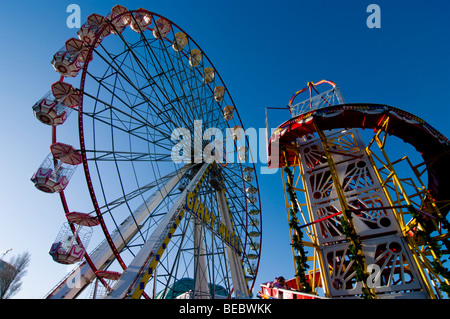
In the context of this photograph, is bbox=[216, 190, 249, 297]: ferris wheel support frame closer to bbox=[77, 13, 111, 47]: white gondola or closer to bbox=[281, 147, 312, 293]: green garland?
bbox=[281, 147, 312, 293]: green garland

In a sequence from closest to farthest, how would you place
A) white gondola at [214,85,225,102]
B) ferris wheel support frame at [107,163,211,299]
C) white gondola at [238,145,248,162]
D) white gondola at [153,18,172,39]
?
1. ferris wheel support frame at [107,163,211,299]
2. white gondola at [153,18,172,39]
3. white gondola at [214,85,225,102]
4. white gondola at [238,145,248,162]

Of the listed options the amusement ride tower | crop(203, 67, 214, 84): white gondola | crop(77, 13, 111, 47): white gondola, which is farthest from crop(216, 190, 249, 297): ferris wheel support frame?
crop(77, 13, 111, 47): white gondola

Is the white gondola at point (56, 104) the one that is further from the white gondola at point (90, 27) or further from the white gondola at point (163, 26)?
the white gondola at point (163, 26)

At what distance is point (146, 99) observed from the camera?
1216 cm

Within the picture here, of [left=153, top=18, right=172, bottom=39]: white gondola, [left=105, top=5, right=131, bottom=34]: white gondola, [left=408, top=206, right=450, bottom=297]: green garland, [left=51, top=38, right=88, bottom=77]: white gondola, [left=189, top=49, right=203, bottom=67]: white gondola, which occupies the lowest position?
[left=408, top=206, right=450, bottom=297]: green garland

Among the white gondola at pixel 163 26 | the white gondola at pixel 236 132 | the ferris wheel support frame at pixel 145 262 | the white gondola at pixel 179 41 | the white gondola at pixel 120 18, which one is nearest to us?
the ferris wheel support frame at pixel 145 262

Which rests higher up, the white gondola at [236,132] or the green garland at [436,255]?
the white gondola at [236,132]

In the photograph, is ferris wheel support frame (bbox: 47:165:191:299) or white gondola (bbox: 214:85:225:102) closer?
ferris wheel support frame (bbox: 47:165:191:299)

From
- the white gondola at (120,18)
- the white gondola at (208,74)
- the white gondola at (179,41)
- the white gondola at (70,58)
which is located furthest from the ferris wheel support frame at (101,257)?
the white gondola at (179,41)

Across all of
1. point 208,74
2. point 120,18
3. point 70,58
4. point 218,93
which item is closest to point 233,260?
point 218,93

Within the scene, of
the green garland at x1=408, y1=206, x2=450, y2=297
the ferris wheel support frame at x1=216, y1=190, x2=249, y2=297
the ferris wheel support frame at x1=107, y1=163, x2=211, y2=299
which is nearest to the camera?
the green garland at x1=408, y1=206, x2=450, y2=297
